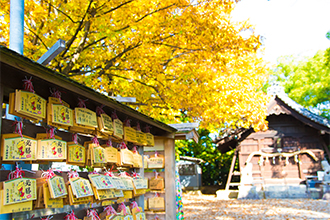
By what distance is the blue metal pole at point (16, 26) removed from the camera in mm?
3121

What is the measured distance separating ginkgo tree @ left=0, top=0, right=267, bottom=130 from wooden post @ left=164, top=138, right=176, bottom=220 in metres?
1.49

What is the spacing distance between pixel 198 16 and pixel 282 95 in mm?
10393

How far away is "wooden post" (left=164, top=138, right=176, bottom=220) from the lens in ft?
18.1

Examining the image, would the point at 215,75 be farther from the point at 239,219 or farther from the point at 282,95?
the point at 282,95

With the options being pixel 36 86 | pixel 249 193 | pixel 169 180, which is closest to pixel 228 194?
pixel 249 193

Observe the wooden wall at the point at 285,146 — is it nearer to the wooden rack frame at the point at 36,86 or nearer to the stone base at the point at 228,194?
the stone base at the point at 228,194

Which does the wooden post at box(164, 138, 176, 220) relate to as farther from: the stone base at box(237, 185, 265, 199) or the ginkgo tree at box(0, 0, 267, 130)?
the stone base at box(237, 185, 265, 199)

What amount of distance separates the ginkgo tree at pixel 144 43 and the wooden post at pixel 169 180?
1.49 m

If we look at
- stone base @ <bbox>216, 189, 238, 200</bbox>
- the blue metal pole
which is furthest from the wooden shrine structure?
the blue metal pole

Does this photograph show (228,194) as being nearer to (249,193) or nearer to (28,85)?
(249,193)

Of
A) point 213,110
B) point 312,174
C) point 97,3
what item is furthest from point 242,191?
point 97,3

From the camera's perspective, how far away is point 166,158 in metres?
5.69

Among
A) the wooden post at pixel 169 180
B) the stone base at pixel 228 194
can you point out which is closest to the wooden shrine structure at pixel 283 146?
the stone base at pixel 228 194

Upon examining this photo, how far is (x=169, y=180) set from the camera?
5.64 metres
